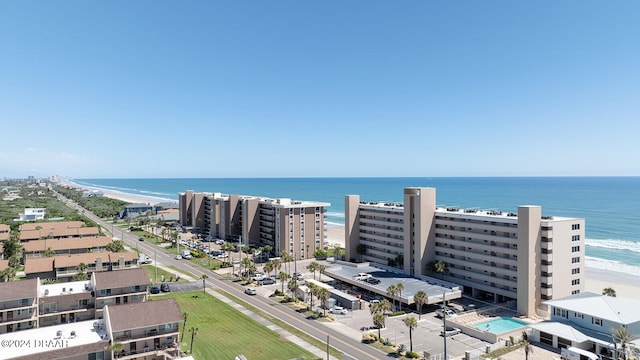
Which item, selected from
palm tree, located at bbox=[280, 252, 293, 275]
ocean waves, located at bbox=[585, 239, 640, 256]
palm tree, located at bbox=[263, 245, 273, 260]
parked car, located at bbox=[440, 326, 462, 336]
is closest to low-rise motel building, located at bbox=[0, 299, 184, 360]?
parked car, located at bbox=[440, 326, 462, 336]

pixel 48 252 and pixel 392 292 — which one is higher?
pixel 48 252

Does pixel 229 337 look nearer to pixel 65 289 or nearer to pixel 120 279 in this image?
pixel 120 279

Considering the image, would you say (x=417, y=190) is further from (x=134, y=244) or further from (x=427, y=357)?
(x=134, y=244)

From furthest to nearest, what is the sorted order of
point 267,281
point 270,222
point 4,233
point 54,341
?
point 270,222 → point 4,233 → point 267,281 → point 54,341

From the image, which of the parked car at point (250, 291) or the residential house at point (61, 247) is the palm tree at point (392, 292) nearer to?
the parked car at point (250, 291)

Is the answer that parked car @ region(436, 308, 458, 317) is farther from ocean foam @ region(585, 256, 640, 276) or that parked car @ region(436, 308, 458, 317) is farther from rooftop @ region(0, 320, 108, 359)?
ocean foam @ region(585, 256, 640, 276)

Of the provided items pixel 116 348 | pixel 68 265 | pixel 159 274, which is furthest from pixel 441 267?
pixel 68 265

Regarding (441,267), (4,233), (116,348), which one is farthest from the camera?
(4,233)
